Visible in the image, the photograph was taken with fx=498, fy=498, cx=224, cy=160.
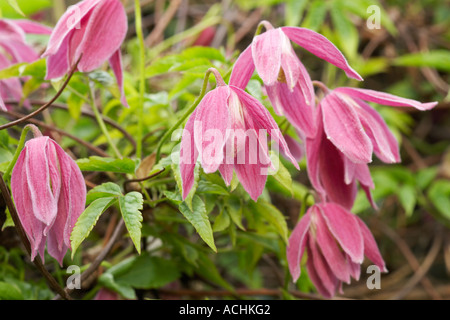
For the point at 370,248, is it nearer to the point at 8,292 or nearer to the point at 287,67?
the point at 287,67

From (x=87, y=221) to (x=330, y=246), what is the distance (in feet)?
0.87

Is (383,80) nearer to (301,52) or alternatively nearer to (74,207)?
(301,52)

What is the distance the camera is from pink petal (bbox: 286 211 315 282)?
0.55 m

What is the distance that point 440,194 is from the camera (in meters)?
1.09

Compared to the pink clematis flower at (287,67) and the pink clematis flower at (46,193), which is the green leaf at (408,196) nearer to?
the pink clematis flower at (287,67)

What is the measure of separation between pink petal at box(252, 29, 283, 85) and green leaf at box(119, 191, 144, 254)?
0.16 metres

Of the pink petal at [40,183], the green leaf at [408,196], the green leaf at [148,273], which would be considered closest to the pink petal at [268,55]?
the pink petal at [40,183]

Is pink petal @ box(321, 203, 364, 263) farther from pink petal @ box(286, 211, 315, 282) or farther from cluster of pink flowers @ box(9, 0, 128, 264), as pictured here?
cluster of pink flowers @ box(9, 0, 128, 264)

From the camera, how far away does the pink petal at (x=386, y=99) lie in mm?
496

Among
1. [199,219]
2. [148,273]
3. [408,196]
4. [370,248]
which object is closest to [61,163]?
[199,219]

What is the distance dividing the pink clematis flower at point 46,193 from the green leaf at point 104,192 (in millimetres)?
20

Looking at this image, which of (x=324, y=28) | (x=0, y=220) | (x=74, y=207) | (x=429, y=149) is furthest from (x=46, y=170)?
(x=429, y=149)
